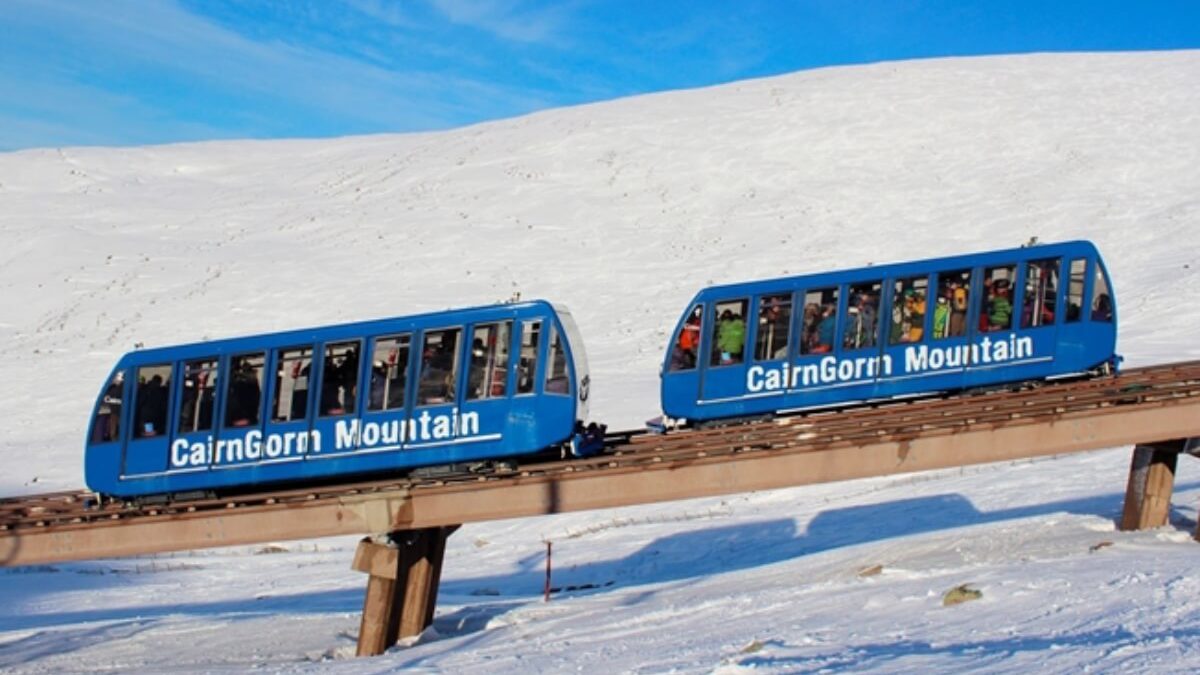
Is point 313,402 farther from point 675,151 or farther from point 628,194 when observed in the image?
point 675,151

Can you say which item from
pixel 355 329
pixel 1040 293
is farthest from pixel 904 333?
pixel 355 329

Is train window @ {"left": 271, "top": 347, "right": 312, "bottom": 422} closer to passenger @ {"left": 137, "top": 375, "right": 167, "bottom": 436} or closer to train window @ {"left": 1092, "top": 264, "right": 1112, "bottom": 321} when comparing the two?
passenger @ {"left": 137, "top": 375, "right": 167, "bottom": 436}

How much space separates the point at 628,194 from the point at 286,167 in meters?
22.2

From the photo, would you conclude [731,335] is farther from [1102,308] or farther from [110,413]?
[110,413]

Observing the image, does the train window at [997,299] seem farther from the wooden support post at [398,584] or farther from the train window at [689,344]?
the wooden support post at [398,584]

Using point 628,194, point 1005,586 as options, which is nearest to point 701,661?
point 1005,586

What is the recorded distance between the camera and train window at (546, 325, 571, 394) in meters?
18.2

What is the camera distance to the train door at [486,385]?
18266mm

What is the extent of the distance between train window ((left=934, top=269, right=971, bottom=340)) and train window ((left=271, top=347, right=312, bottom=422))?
8.89 metres

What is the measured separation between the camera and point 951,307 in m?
20.3

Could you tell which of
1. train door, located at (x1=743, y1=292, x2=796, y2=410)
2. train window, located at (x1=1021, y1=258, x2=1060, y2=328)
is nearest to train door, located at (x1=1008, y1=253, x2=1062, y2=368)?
train window, located at (x1=1021, y1=258, x2=1060, y2=328)

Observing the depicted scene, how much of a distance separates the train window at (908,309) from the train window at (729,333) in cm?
213

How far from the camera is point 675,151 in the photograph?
2429 inches

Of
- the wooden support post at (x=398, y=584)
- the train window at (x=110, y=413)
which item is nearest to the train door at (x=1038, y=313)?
the wooden support post at (x=398, y=584)
